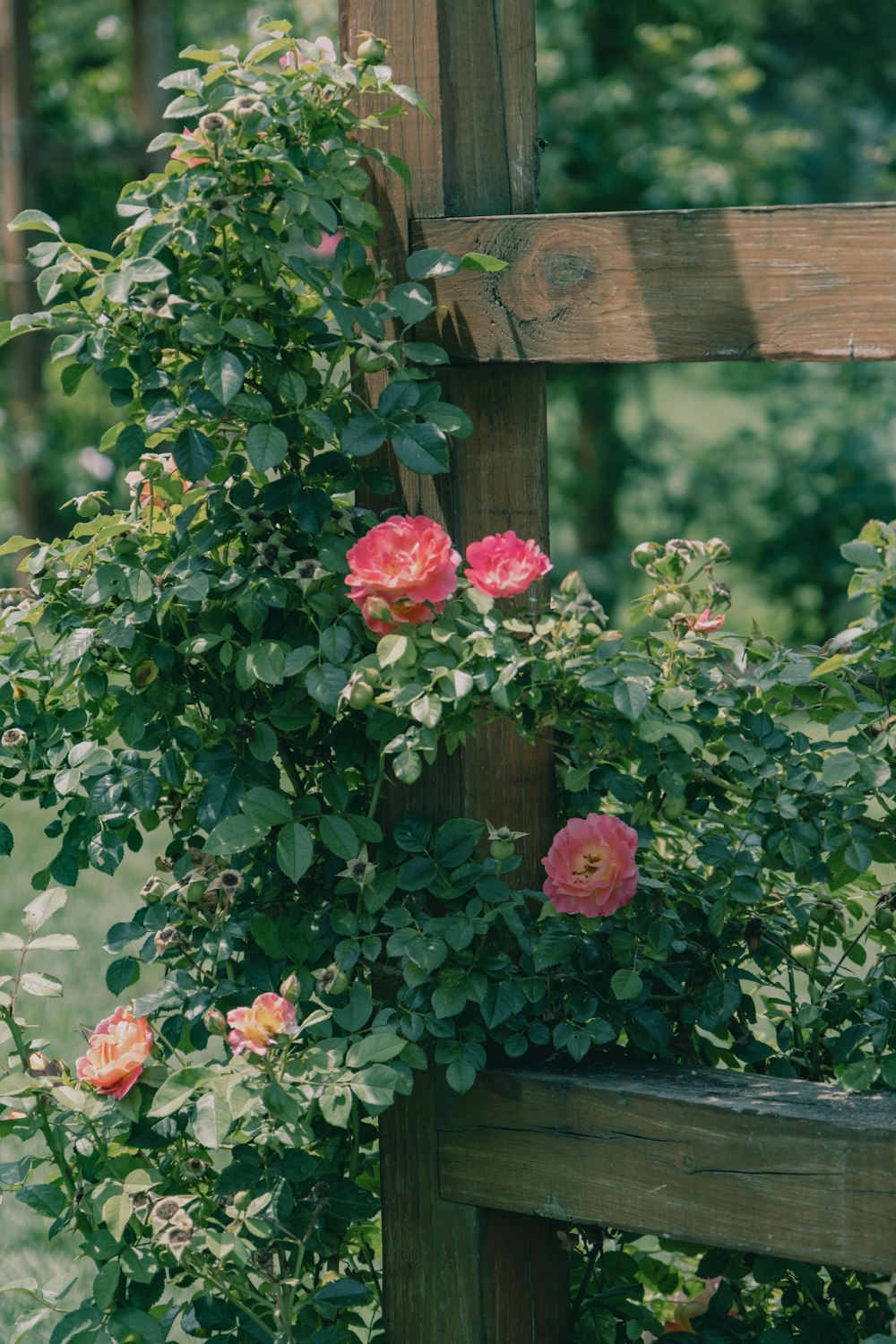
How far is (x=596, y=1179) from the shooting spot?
4.80 ft

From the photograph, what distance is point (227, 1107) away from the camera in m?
1.35

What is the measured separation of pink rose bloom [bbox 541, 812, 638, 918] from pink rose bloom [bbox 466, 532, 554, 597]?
244 mm

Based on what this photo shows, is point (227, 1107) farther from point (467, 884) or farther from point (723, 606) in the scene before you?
point (723, 606)

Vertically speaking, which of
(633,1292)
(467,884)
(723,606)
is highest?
(723,606)

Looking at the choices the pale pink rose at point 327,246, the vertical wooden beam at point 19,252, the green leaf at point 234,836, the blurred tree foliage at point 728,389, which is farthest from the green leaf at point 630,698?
the vertical wooden beam at point 19,252

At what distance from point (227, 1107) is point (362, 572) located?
506mm

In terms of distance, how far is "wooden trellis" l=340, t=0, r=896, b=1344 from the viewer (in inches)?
52.6

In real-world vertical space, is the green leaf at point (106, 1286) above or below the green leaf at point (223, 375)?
below

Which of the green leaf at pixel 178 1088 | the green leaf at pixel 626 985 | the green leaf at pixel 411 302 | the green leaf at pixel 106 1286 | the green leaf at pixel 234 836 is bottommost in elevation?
the green leaf at pixel 106 1286

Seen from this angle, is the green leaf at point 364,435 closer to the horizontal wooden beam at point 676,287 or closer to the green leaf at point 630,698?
the horizontal wooden beam at point 676,287

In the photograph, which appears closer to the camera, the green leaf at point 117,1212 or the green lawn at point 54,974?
the green leaf at point 117,1212

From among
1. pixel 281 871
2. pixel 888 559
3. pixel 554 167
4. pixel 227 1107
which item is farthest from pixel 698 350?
pixel 554 167

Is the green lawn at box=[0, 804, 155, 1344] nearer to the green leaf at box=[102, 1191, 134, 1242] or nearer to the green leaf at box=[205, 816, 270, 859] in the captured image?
the green leaf at box=[102, 1191, 134, 1242]

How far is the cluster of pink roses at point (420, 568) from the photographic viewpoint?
137 cm
